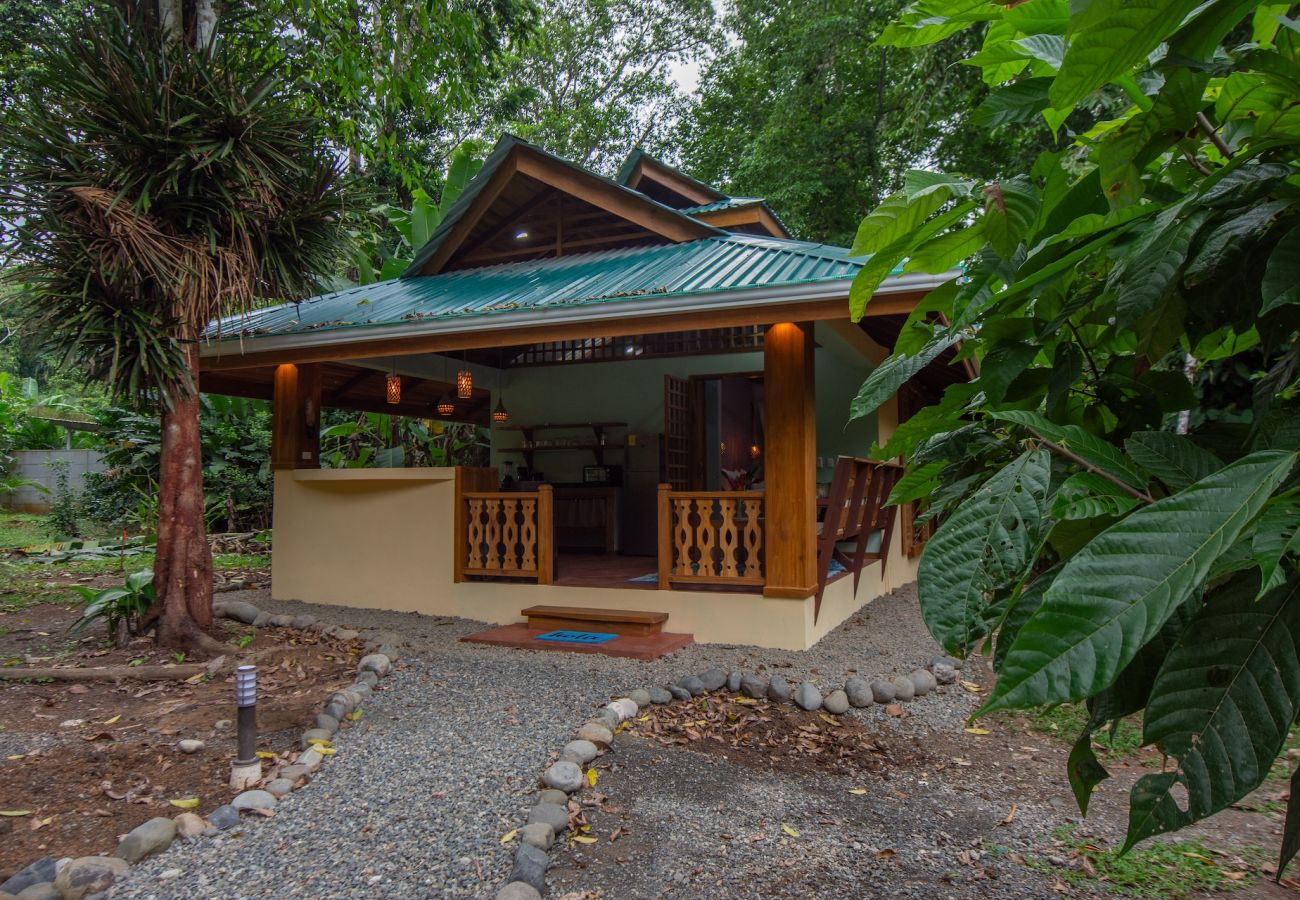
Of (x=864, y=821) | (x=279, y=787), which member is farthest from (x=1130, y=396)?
(x=279, y=787)

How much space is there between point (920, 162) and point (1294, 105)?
20797 millimetres

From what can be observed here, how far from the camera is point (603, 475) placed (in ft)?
33.0

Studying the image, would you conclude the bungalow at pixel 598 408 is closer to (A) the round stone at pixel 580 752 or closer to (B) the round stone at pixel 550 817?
(A) the round stone at pixel 580 752

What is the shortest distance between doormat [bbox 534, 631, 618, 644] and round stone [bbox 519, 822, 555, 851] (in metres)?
3.02

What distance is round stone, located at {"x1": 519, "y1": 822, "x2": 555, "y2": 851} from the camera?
10.3 feet

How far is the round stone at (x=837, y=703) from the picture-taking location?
197 inches

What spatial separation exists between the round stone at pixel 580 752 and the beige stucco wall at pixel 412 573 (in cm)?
250

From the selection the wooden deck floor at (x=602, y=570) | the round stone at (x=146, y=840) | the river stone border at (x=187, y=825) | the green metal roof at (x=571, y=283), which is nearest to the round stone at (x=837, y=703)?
the wooden deck floor at (x=602, y=570)

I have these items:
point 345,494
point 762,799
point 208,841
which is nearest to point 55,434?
point 345,494

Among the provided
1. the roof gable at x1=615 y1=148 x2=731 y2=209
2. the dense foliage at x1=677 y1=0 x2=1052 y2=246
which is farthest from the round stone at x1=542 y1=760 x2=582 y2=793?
the dense foliage at x1=677 y1=0 x2=1052 y2=246

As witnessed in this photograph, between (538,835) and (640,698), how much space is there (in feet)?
6.04

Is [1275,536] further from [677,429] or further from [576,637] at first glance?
[677,429]

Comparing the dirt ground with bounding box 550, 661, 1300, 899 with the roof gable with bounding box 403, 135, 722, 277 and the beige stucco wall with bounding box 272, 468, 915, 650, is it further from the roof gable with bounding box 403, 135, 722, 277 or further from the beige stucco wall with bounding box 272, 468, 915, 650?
the roof gable with bounding box 403, 135, 722, 277

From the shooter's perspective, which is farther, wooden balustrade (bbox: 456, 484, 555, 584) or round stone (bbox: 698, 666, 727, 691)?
wooden balustrade (bbox: 456, 484, 555, 584)
